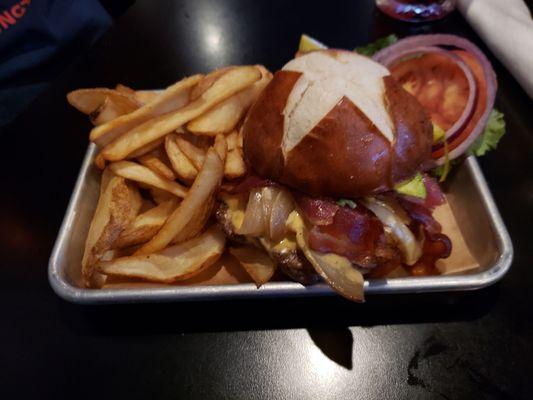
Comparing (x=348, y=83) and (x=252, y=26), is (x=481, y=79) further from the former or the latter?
(x=252, y=26)

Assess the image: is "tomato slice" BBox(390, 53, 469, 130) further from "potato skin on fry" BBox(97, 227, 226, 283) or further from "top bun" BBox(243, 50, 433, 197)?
"potato skin on fry" BBox(97, 227, 226, 283)

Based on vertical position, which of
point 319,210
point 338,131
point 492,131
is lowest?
point 492,131

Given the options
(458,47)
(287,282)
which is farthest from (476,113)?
(287,282)

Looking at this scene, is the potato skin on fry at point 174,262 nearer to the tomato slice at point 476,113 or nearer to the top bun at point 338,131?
the top bun at point 338,131

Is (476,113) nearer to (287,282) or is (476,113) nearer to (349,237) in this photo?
(349,237)

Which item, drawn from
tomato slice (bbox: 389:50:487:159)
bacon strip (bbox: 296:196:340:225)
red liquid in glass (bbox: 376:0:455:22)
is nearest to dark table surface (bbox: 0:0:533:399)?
bacon strip (bbox: 296:196:340:225)

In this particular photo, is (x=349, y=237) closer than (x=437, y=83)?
Yes

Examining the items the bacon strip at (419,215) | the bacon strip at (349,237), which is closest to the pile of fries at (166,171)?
the bacon strip at (349,237)
